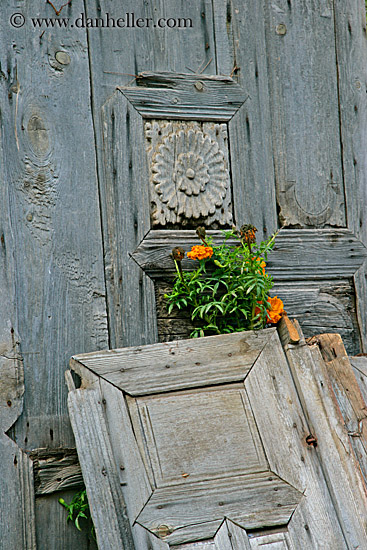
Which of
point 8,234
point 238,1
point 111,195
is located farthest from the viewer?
point 238,1

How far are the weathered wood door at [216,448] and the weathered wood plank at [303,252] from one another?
1.78 ft

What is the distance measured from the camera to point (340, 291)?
3.23 m

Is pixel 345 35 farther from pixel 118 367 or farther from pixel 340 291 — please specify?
pixel 118 367

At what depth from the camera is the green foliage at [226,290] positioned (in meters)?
2.77

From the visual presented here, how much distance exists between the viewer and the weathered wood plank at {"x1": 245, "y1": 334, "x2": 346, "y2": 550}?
2.31 metres

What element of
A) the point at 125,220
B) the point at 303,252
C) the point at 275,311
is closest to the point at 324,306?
the point at 303,252

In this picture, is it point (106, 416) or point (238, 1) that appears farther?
point (238, 1)

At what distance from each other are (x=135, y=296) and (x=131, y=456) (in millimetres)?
798

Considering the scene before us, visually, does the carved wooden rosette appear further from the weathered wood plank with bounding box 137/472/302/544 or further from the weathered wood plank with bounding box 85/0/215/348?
the weathered wood plank with bounding box 137/472/302/544

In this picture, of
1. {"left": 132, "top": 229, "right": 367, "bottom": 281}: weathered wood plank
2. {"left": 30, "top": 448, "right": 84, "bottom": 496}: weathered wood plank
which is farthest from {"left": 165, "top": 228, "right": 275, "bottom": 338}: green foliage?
{"left": 30, "top": 448, "right": 84, "bottom": 496}: weathered wood plank

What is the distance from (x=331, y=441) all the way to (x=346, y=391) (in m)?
0.34

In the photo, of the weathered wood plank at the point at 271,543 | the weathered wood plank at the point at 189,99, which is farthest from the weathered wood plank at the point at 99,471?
the weathered wood plank at the point at 189,99

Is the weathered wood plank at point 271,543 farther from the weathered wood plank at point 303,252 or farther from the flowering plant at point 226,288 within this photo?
the weathered wood plank at point 303,252

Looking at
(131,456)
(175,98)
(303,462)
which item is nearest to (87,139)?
(175,98)
